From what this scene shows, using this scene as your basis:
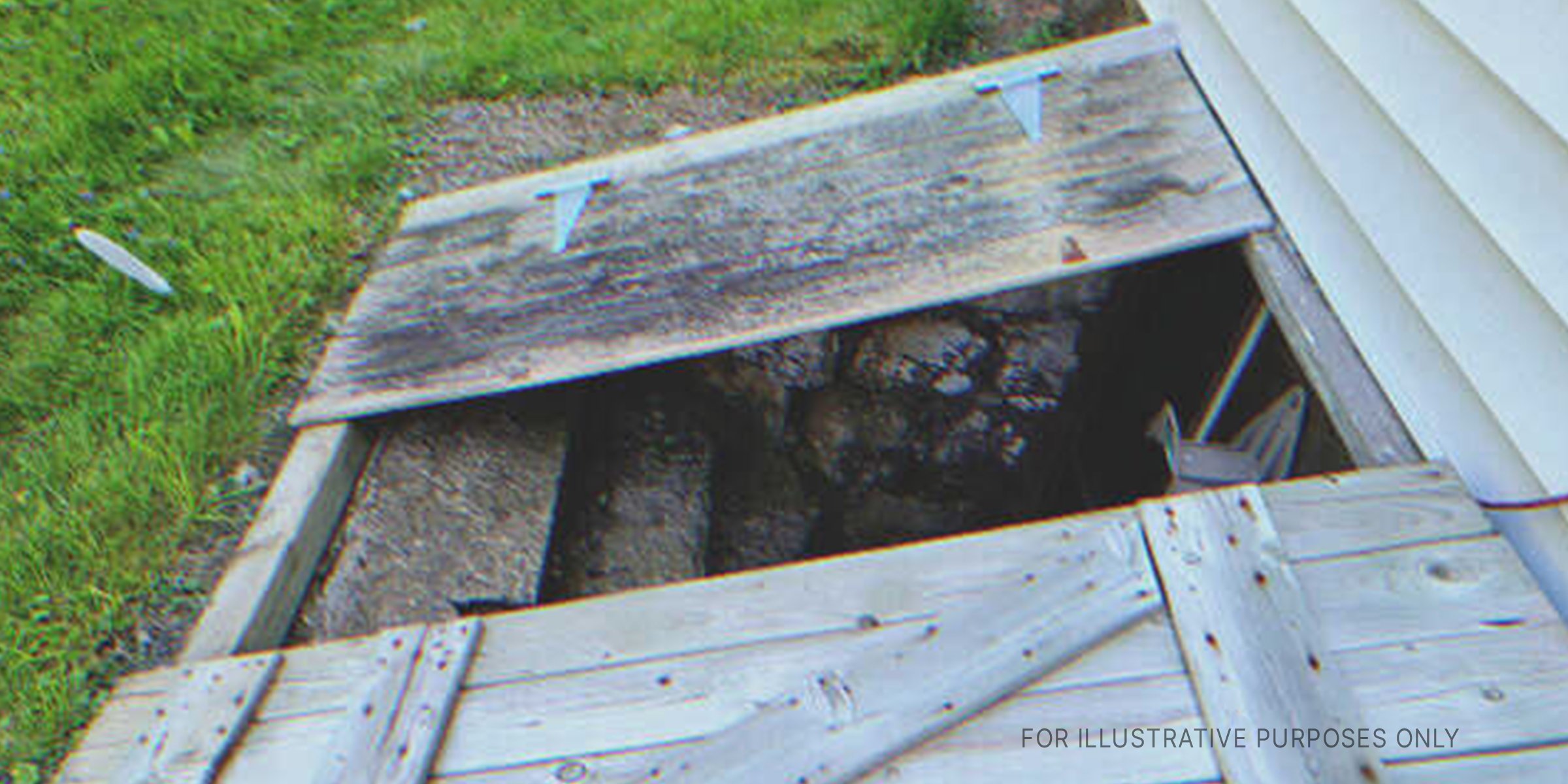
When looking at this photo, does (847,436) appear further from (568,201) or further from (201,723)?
(201,723)

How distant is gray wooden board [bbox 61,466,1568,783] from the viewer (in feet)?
4.59

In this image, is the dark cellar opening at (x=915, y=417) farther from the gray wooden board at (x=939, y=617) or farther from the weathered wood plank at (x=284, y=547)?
the gray wooden board at (x=939, y=617)

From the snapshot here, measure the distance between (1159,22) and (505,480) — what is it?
7.74 feet

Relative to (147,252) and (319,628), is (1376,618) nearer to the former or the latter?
(319,628)

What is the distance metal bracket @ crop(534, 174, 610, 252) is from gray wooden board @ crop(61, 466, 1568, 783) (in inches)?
48.5

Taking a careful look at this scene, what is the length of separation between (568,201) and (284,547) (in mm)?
1210

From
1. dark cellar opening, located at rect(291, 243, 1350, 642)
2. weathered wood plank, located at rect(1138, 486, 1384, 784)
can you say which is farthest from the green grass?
weathered wood plank, located at rect(1138, 486, 1384, 784)

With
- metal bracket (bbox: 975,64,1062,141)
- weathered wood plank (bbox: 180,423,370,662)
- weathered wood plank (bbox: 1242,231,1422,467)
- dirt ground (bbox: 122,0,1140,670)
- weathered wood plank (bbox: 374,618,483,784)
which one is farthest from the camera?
dirt ground (bbox: 122,0,1140,670)

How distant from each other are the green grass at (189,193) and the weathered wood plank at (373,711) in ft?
2.89

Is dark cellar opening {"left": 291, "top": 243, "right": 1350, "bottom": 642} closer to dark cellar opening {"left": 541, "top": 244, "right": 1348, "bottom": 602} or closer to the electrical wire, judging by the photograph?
dark cellar opening {"left": 541, "top": 244, "right": 1348, "bottom": 602}

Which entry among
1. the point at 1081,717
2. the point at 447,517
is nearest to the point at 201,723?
the point at 447,517

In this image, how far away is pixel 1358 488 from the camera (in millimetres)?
1688

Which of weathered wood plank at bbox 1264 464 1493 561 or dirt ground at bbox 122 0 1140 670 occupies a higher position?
dirt ground at bbox 122 0 1140 670

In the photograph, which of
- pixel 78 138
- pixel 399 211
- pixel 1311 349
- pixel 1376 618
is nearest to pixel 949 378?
pixel 1311 349
